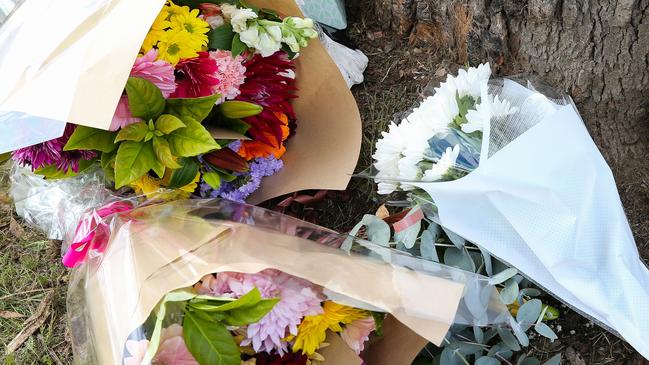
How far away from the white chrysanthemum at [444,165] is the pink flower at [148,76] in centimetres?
48

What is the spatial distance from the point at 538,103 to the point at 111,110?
0.70 metres

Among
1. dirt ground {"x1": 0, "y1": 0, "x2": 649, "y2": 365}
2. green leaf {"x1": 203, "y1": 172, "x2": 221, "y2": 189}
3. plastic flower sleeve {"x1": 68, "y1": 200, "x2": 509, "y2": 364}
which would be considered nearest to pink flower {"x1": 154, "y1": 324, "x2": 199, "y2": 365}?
plastic flower sleeve {"x1": 68, "y1": 200, "x2": 509, "y2": 364}

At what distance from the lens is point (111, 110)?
3.45ft

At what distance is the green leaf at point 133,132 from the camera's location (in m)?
1.25

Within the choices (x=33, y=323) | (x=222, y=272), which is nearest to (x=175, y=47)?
(x=222, y=272)

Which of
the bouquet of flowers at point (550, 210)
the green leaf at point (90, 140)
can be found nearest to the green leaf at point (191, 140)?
the green leaf at point (90, 140)

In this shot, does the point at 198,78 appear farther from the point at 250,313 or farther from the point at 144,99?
the point at 250,313

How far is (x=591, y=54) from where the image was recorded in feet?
4.25

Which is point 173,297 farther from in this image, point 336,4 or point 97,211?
point 336,4

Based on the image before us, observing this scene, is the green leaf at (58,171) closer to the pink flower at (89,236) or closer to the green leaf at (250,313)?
the pink flower at (89,236)

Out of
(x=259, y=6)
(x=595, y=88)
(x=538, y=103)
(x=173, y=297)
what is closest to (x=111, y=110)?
(x=173, y=297)

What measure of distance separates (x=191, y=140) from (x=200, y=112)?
6 centimetres

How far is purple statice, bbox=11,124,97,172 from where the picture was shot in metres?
1.30

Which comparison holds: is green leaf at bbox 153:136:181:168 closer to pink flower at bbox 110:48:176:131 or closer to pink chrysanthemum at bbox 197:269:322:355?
pink flower at bbox 110:48:176:131
